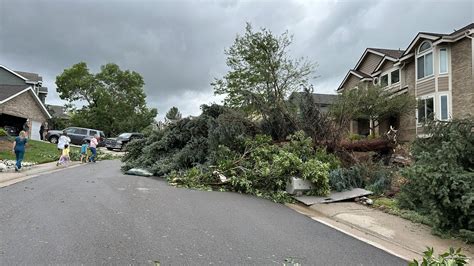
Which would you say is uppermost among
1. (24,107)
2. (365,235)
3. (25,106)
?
(25,106)

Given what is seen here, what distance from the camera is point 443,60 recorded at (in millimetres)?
22797

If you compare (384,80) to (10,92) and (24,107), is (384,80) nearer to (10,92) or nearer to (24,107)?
(24,107)

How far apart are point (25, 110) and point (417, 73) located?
107 feet

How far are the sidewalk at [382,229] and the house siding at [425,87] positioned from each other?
18061 millimetres

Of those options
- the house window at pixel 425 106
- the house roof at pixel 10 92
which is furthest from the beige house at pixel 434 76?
the house roof at pixel 10 92

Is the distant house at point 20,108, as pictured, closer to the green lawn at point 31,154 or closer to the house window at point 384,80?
the green lawn at point 31,154

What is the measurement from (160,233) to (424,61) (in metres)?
24.3

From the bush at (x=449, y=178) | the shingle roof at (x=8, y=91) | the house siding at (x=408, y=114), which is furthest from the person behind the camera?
the shingle roof at (x=8, y=91)

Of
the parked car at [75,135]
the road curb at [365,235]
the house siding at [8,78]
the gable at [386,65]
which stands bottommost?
the road curb at [365,235]

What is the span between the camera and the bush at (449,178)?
5754 mm

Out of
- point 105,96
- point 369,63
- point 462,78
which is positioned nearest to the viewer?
point 462,78

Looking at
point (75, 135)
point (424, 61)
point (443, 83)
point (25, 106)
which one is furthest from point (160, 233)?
point (25, 106)

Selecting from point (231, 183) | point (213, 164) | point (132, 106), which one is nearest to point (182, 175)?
point (213, 164)

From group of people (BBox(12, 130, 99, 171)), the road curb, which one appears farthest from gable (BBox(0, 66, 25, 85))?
the road curb
